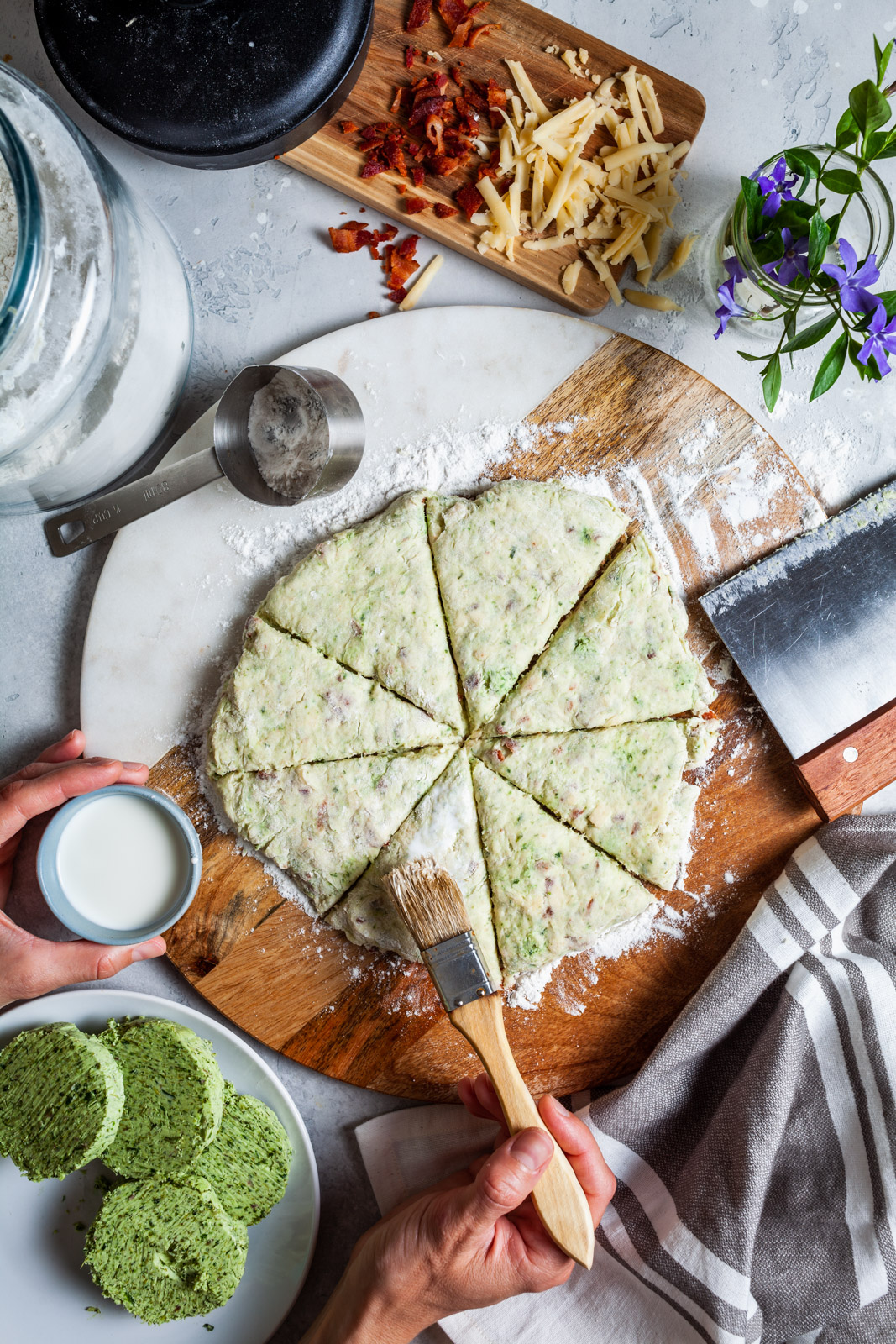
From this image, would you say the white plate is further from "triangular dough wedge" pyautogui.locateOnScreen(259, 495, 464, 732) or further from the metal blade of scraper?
the metal blade of scraper

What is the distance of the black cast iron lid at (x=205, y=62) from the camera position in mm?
2334

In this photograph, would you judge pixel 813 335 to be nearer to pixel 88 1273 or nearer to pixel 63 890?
pixel 63 890

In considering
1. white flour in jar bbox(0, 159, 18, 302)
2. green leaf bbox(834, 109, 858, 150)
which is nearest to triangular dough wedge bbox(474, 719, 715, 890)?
green leaf bbox(834, 109, 858, 150)

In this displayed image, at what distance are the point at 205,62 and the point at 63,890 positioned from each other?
7.39 ft

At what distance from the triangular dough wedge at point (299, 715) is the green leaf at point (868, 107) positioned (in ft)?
6.33

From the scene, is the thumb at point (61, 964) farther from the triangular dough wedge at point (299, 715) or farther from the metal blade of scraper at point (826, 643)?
the metal blade of scraper at point (826, 643)

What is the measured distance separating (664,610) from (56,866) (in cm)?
190

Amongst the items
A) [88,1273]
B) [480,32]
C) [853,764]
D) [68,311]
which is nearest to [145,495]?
[68,311]

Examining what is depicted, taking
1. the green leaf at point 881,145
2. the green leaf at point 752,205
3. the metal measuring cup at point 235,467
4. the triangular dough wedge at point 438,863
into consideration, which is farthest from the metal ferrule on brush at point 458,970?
the green leaf at point 881,145

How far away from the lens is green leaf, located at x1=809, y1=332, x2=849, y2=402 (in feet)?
7.91

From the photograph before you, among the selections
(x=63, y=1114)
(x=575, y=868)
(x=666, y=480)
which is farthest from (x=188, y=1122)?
(x=666, y=480)

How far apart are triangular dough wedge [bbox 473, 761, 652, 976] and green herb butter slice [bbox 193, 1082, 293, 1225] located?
2.86 feet

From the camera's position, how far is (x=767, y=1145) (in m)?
2.62

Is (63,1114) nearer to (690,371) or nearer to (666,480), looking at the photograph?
(666,480)
